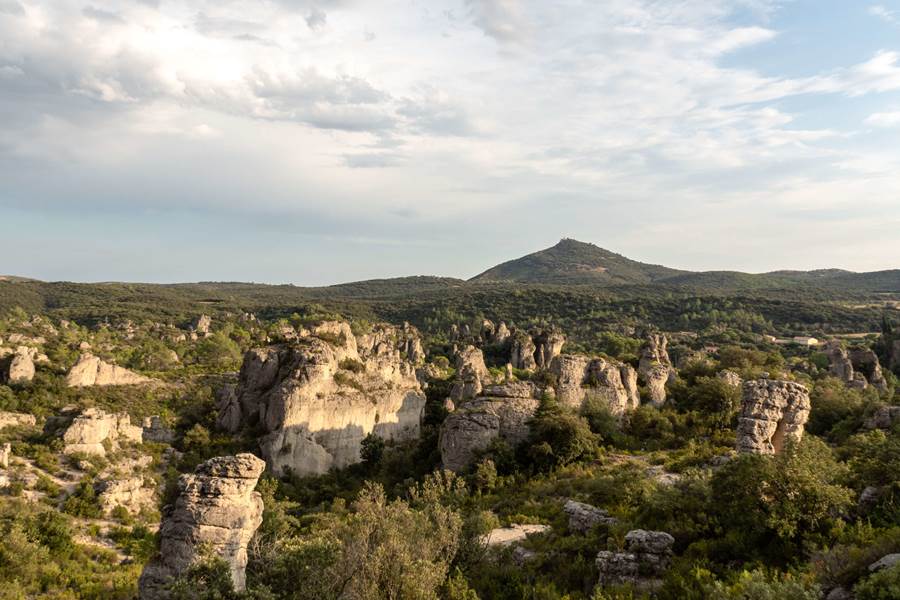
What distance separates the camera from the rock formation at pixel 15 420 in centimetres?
3731

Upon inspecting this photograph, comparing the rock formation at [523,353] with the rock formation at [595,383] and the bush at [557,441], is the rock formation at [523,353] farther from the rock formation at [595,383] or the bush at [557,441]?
the bush at [557,441]

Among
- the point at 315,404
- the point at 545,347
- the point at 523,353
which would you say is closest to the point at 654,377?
the point at 315,404

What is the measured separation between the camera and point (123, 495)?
30172mm

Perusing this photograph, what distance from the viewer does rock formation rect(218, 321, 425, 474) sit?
33.5 metres

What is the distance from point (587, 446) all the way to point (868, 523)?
14732 millimetres

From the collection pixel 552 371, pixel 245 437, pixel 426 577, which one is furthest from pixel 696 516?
pixel 245 437

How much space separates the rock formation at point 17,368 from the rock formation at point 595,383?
4418 centimetres

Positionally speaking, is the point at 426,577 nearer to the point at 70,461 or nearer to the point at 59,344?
the point at 70,461

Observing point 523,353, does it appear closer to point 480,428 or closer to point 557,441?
point 557,441

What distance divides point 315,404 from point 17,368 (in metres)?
31.6

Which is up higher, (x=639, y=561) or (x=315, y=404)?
(x=315, y=404)

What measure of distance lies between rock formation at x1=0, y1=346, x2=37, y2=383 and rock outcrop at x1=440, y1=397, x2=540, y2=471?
132 ft

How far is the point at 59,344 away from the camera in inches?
2709

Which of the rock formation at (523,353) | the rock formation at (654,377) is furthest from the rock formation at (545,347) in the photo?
the rock formation at (654,377)
